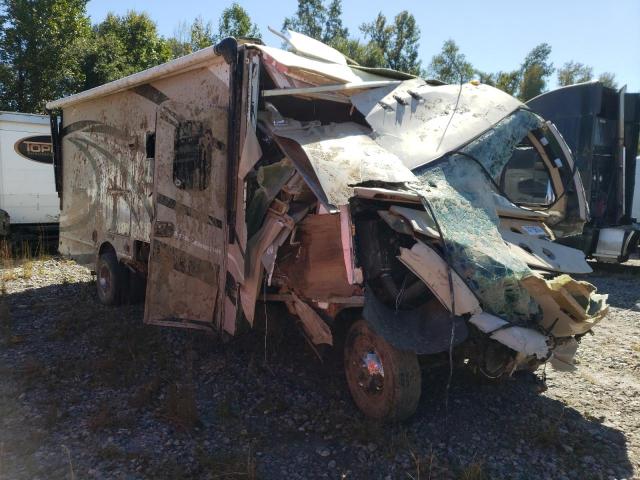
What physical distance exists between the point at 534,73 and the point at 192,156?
31.5 meters

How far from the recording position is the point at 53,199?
11.9 m

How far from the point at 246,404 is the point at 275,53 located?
2.89 m

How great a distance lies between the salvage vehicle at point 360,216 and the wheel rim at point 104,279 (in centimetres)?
141

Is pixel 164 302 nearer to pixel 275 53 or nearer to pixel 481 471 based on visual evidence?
pixel 275 53

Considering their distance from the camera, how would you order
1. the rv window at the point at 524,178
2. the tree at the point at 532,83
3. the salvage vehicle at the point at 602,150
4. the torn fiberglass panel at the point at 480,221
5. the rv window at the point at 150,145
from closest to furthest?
the torn fiberglass panel at the point at 480,221
the rv window at the point at 150,145
the rv window at the point at 524,178
the salvage vehicle at the point at 602,150
the tree at the point at 532,83

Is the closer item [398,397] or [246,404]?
[398,397]

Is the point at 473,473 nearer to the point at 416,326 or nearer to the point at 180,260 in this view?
the point at 416,326

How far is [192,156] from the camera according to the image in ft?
15.9

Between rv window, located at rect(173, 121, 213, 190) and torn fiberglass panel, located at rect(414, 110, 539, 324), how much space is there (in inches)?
77.5

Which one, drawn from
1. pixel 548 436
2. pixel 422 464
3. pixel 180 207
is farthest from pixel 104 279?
pixel 548 436

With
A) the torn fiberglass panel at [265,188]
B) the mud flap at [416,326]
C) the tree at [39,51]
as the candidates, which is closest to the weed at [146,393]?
the torn fiberglass panel at [265,188]

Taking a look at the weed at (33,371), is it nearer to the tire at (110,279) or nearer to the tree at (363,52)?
the tire at (110,279)

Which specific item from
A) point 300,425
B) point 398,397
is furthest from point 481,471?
point 300,425

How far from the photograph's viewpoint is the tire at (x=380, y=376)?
356 cm
